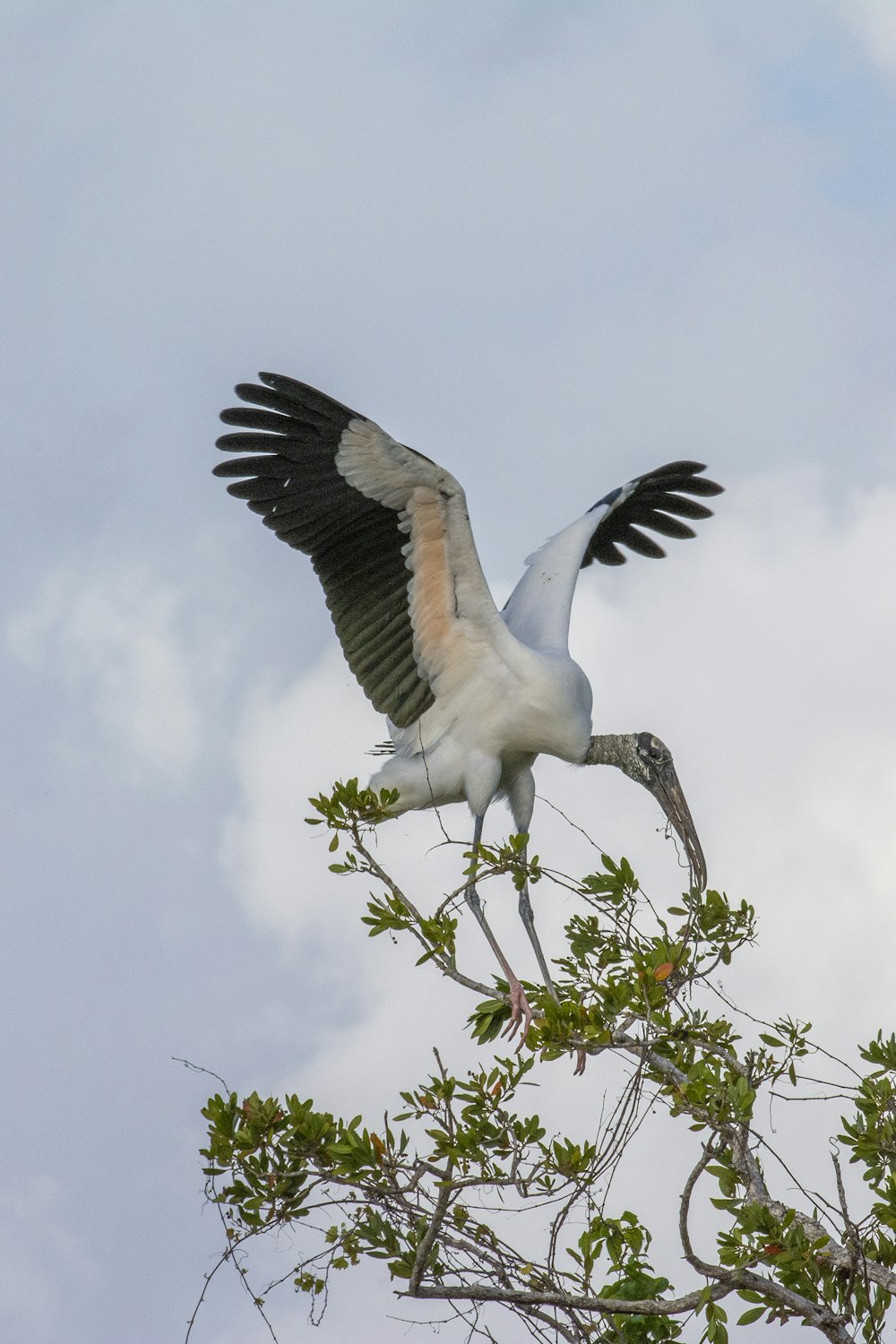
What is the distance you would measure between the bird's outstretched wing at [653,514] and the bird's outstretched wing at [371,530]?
1.93m

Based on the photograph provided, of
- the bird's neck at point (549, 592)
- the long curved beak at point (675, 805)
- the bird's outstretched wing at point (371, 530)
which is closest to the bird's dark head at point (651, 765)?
the long curved beak at point (675, 805)

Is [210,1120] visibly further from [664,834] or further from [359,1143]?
[664,834]

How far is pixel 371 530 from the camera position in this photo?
5.54 meters

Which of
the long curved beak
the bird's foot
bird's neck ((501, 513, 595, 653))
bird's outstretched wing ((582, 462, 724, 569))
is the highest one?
bird's outstretched wing ((582, 462, 724, 569))

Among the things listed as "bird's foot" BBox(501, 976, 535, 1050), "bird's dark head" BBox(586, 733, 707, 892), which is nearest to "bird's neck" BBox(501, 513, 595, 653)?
"bird's dark head" BBox(586, 733, 707, 892)

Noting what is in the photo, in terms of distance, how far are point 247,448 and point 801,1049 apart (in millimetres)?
2759

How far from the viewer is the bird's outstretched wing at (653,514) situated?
7559 mm

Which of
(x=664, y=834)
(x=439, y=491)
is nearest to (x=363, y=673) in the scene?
(x=439, y=491)

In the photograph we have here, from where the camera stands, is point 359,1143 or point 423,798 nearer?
point 359,1143

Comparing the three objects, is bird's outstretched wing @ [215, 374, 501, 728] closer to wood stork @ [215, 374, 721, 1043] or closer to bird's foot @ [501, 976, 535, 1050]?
wood stork @ [215, 374, 721, 1043]

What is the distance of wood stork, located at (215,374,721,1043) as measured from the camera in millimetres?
5348

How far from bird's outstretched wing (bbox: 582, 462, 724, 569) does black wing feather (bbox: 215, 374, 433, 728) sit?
1.95 m

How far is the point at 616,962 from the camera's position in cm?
440

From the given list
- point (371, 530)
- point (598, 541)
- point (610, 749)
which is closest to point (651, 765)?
point (610, 749)
